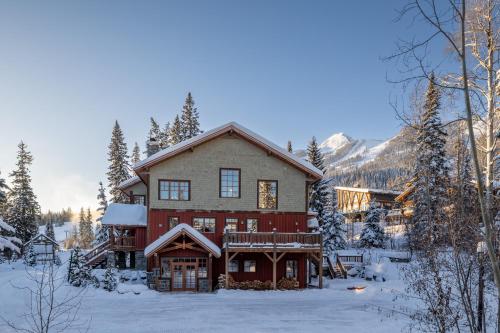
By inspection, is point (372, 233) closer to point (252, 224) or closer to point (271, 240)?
point (252, 224)

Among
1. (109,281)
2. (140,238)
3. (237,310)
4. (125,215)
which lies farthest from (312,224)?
(109,281)

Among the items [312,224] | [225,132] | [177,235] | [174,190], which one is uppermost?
[225,132]

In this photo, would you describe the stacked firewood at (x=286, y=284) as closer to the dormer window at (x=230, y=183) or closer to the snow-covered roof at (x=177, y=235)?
the snow-covered roof at (x=177, y=235)

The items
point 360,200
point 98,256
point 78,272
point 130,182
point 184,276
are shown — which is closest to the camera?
point 78,272

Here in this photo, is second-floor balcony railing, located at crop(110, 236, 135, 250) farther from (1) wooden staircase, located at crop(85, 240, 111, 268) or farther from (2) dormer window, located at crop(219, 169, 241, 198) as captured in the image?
(2) dormer window, located at crop(219, 169, 241, 198)

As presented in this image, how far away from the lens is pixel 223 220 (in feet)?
89.0

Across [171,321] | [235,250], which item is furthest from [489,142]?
[235,250]

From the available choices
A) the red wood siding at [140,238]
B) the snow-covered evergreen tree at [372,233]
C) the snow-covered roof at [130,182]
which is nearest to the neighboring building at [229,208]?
the red wood siding at [140,238]

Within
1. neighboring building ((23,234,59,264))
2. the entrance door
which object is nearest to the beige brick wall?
the entrance door

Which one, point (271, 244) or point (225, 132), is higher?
point (225, 132)

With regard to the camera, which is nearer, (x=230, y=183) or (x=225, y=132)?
(x=225, y=132)

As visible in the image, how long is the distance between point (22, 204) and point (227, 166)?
99.3 feet

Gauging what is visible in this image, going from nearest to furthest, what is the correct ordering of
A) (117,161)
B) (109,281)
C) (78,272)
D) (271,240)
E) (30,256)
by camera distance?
1. (109,281)
2. (78,272)
3. (271,240)
4. (30,256)
5. (117,161)

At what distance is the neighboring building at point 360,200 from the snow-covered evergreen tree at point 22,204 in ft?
135
